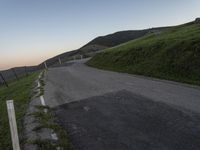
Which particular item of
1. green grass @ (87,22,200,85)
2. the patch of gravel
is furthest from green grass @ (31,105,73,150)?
green grass @ (87,22,200,85)

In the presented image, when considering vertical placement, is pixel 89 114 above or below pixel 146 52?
below

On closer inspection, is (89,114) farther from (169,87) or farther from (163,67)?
(163,67)

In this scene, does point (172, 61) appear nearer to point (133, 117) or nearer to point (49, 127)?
point (133, 117)

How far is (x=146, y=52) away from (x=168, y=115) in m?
12.9

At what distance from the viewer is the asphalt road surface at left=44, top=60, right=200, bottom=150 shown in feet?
17.6

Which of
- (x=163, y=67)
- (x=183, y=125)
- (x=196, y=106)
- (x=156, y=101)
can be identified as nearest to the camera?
(x=183, y=125)

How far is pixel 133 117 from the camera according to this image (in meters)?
7.05

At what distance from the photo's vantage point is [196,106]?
24.3 feet

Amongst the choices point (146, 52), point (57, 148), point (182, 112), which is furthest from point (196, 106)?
point (146, 52)

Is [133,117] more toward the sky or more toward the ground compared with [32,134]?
more toward the sky

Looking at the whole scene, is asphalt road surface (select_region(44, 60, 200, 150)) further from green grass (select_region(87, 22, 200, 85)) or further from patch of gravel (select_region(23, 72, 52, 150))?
green grass (select_region(87, 22, 200, 85))

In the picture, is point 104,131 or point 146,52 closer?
point 104,131

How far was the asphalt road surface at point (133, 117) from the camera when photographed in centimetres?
537

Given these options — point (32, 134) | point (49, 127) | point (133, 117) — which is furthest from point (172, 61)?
point (32, 134)
